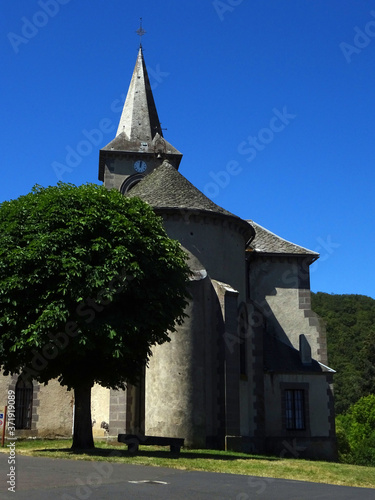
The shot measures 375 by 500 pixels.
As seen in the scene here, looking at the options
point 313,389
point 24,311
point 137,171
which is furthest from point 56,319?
point 137,171

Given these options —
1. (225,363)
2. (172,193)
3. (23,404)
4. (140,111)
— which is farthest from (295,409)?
(140,111)

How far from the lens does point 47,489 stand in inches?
431

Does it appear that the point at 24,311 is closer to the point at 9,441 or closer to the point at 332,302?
the point at 9,441

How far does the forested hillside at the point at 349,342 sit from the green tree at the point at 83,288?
5994 centimetres

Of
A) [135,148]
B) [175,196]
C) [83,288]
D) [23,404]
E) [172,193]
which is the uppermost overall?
[135,148]

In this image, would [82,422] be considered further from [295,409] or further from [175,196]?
[295,409]

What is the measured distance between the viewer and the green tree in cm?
1936

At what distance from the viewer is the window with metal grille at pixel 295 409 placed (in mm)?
32156

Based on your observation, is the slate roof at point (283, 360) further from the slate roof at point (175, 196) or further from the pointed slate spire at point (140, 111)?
the pointed slate spire at point (140, 111)

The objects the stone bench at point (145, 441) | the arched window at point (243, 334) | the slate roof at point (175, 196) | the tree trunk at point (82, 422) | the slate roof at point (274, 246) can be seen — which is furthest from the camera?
the slate roof at point (274, 246)

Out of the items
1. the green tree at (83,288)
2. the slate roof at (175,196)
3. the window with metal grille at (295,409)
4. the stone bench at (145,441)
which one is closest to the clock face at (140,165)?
the slate roof at (175,196)

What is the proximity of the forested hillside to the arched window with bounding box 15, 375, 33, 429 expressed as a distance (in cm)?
5382

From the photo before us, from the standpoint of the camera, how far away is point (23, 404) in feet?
98.2

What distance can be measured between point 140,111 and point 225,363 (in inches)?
943
